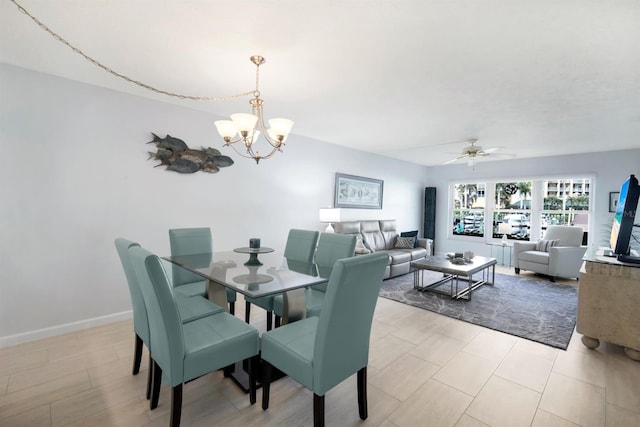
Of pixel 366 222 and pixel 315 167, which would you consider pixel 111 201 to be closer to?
pixel 315 167

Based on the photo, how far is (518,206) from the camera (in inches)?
254

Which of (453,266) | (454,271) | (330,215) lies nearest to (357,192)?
(330,215)

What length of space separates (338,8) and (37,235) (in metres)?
3.13

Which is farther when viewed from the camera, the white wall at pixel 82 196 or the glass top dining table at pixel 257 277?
the white wall at pixel 82 196

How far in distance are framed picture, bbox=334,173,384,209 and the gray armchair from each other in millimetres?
2793

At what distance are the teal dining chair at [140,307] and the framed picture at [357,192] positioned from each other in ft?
11.2

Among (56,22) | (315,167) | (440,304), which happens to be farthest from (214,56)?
(440,304)

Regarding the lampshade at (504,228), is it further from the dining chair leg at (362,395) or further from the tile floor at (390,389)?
the dining chair leg at (362,395)

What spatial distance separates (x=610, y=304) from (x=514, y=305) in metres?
1.27

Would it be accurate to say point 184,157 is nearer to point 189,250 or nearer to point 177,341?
point 189,250

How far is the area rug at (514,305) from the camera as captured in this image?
3.00m

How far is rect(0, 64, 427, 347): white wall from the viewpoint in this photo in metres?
2.50

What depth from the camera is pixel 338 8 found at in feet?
5.40

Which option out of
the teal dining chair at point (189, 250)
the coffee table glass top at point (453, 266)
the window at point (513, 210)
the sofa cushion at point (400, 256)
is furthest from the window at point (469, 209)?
the teal dining chair at point (189, 250)
